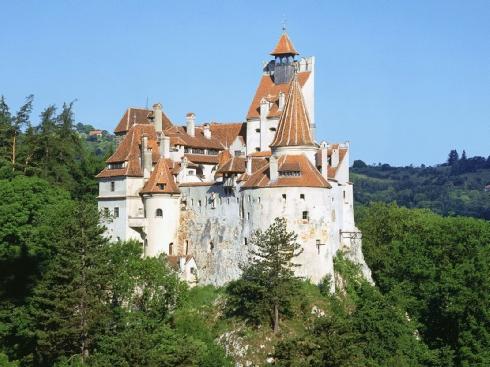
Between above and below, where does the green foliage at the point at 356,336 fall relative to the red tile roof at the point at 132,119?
below

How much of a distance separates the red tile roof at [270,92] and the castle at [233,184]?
0.11m

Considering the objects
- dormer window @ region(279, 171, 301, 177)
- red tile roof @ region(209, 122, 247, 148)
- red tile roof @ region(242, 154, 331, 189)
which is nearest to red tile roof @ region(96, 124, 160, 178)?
red tile roof @ region(209, 122, 247, 148)

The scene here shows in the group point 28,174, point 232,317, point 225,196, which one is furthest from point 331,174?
point 28,174

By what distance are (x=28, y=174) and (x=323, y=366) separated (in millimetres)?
50614

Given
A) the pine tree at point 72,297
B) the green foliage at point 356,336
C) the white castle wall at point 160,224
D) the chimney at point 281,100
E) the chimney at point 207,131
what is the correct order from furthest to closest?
the chimney at point 207,131, the chimney at point 281,100, the white castle wall at point 160,224, the pine tree at point 72,297, the green foliage at point 356,336

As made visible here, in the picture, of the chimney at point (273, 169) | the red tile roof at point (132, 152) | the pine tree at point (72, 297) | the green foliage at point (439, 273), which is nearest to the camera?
the pine tree at point (72, 297)

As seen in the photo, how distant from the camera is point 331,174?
86.8 meters

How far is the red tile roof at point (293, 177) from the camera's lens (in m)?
79.8

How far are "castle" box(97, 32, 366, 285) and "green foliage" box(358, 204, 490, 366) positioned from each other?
21.3 ft

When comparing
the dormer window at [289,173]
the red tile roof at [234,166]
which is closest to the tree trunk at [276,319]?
the dormer window at [289,173]

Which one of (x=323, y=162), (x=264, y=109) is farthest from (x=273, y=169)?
(x=264, y=109)

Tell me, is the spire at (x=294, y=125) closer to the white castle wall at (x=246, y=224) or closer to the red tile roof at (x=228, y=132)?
the white castle wall at (x=246, y=224)

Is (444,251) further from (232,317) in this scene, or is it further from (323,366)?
(323,366)

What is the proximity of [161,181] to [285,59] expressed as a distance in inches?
782
